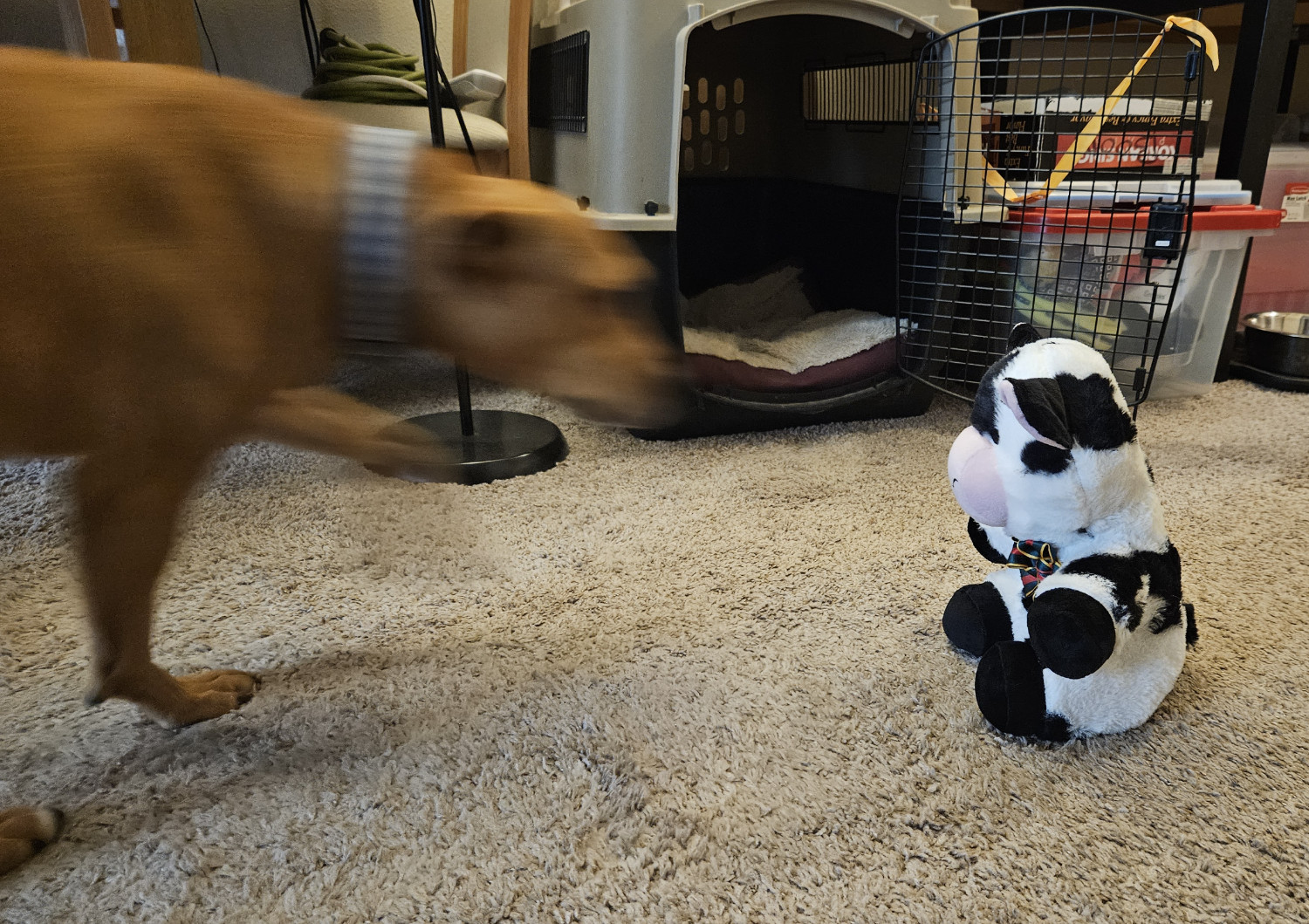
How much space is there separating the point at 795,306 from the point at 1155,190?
0.70m

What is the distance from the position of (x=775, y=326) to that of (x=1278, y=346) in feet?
3.34

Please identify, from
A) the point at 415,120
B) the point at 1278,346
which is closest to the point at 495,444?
the point at 415,120

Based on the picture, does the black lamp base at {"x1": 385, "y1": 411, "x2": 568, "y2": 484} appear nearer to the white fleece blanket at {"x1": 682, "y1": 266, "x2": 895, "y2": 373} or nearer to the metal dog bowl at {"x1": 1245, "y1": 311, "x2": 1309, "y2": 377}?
the white fleece blanket at {"x1": 682, "y1": 266, "x2": 895, "y2": 373}

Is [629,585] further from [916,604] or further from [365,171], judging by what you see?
[365,171]

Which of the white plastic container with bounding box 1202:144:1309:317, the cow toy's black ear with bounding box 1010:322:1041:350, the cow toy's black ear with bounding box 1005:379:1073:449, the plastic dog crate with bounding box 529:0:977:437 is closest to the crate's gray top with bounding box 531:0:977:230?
the plastic dog crate with bounding box 529:0:977:437

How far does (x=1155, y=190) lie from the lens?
4.75ft

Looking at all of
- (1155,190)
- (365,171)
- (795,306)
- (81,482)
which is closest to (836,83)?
(795,306)

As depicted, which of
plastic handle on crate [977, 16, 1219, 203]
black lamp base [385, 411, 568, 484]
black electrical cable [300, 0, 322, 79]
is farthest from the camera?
black electrical cable [300, 0, 322, 79]

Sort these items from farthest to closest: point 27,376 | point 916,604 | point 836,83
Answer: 1. point 836,83
2. point 916,604
3. point 27,376

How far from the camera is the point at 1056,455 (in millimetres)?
711

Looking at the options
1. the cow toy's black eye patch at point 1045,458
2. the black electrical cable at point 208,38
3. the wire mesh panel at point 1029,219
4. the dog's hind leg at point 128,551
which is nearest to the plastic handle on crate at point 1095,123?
the wire mesh panel at point 1029,219

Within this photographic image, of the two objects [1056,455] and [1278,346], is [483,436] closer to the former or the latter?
[1056,455]

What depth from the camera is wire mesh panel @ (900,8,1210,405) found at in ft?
4.57

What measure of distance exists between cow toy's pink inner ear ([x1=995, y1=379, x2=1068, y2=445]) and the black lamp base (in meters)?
0.78
